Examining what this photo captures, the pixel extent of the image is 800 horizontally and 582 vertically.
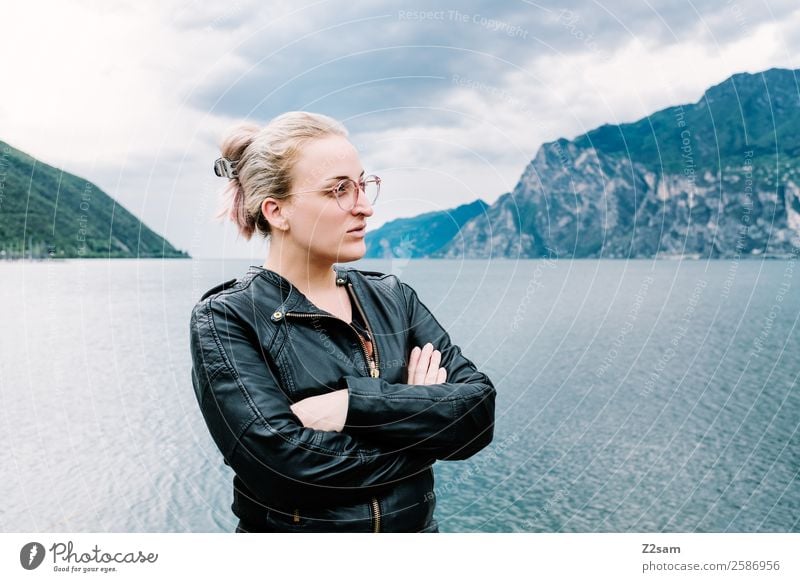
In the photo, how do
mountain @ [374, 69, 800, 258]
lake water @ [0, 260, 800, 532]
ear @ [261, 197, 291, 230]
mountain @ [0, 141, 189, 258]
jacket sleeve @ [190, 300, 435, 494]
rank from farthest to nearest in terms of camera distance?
mountain @ [374, 69, 800, 258]
mountain @ [0, 141, 189, 258]
lake water @ [0, 260, 800, 532]
ear @ [261, 197, 291, 230]
jacket sleeve @ [190, 300, 435, 494]

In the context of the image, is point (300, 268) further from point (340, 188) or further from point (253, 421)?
point (253, 421)

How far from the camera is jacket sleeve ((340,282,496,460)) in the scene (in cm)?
268

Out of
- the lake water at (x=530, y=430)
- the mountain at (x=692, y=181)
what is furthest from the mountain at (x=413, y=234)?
the mountain at (x=692, y=181)

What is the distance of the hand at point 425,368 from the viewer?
118 inches

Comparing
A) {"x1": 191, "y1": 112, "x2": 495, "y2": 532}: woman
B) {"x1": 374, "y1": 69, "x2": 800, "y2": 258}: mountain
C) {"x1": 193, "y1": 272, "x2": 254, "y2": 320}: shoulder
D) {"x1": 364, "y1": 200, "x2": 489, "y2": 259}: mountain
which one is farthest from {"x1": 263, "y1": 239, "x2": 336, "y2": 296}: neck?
{"x1": 374, "y1": 69, "x2": 800, "y2": 258}: mountain

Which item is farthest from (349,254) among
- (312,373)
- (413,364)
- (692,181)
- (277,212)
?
(692,181)

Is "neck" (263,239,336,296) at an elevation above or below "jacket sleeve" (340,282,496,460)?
above

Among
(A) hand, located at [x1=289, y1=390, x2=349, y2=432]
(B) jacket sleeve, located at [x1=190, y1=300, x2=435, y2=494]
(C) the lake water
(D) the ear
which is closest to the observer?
(B) jacket sleeve, located at [x1=190, y1=300, x2=435, y2=494]

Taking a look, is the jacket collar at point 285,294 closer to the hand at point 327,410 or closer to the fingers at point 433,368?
the hand at point 327,410

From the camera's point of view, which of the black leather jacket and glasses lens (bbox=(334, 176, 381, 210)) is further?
glasses lens (bbox=(334, 176, 381, 210))

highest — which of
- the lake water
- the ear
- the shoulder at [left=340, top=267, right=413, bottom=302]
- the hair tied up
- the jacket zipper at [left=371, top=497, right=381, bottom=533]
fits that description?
the hair tied up

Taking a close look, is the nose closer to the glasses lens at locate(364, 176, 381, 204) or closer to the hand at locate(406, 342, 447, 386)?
the glasses lens at locate(364, 176, 381, 204)

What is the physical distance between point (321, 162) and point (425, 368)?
0.99 meters
